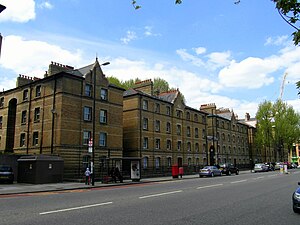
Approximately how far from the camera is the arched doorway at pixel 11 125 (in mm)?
36938

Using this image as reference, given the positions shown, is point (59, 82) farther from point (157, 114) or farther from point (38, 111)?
point (157, 114)

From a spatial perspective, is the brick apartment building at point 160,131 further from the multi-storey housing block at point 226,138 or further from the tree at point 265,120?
the tree at point 265,120

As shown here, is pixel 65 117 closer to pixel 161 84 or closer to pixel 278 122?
pixel 161 84

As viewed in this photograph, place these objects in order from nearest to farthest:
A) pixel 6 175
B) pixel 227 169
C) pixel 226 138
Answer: pixel 6 175
pixel 227 169
pixel 226 138

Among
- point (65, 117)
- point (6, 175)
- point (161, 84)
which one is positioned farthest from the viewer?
point (161, 84)

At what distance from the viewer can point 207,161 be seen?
54.2 metres

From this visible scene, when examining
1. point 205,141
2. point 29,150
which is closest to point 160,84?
point 205,141

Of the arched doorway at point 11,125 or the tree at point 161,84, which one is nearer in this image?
the arched doorway at point 11,125

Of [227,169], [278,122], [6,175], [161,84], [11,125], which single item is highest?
[161,84]

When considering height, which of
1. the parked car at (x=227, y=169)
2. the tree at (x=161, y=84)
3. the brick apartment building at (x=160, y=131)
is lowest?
the parked car at (x=227, y=169)

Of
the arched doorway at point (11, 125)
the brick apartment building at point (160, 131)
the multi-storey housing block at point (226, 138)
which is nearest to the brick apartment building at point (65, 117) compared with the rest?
the arched doorway at point (11, 125)

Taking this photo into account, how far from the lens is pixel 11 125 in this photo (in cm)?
3784

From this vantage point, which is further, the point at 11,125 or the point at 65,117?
the point at 11,125

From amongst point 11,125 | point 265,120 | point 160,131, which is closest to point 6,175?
point 11,125
